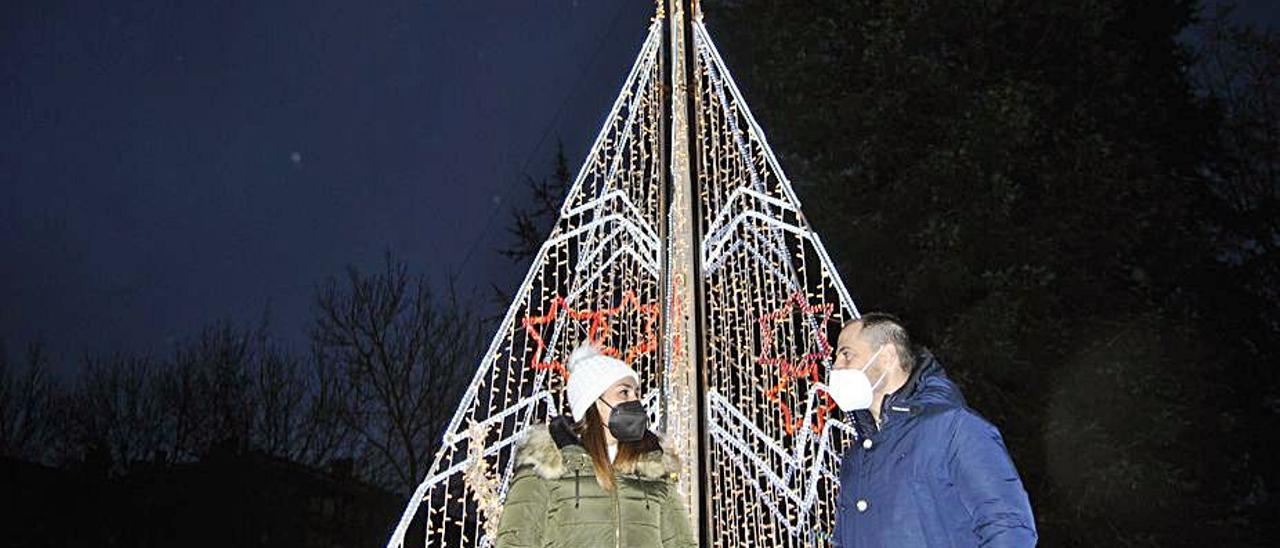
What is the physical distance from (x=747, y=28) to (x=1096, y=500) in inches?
209

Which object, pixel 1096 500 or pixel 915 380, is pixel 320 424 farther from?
pixel 915 380

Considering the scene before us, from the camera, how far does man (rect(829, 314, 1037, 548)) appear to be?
6.64 ft

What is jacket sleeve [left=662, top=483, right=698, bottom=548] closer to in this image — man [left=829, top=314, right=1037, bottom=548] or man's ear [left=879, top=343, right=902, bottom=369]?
man [left=829, top=314, right=1037, bottom=548]

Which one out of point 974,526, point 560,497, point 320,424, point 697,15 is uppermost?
point 320,424

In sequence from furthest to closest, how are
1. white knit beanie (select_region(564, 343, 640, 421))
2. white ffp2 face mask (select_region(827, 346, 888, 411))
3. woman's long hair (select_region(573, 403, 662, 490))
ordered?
white knit beanie (select_region(564, 343, 640, 421)) → woman's long hair (select_region(573, 403, 662, 490)) → white ffp2 face mask (select_region(827, 346, 888, 411))

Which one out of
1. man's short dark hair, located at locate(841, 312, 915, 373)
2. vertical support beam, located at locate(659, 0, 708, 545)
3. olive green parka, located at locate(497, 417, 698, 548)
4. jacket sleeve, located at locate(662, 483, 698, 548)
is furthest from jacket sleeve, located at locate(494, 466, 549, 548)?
man's short dark hair, located at locate(841, 312, 915, 373)

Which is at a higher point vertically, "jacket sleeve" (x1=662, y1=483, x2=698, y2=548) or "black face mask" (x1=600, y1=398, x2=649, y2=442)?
"black face mask" (x1=600, y1=398, x2=649, y2=442)

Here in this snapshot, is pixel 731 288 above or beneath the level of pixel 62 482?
beneath

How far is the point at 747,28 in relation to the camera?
9.78 metres

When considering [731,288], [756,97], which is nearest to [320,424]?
[756,97]

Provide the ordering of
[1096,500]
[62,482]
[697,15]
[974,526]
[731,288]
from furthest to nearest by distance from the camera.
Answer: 1. [62,482]
2. [1096,500]
3. [731,288]
4. [697,15]
5. [974,526]

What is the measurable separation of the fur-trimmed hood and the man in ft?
1.51

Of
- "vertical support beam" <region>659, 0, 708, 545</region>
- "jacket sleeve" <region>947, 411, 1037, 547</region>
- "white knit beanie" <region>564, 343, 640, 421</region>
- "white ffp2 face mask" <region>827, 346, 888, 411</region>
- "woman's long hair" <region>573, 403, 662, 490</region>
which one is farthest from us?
"vertical support beam" <region>659, 0, 708, 545</region>

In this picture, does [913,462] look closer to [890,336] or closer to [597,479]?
[890,336]
